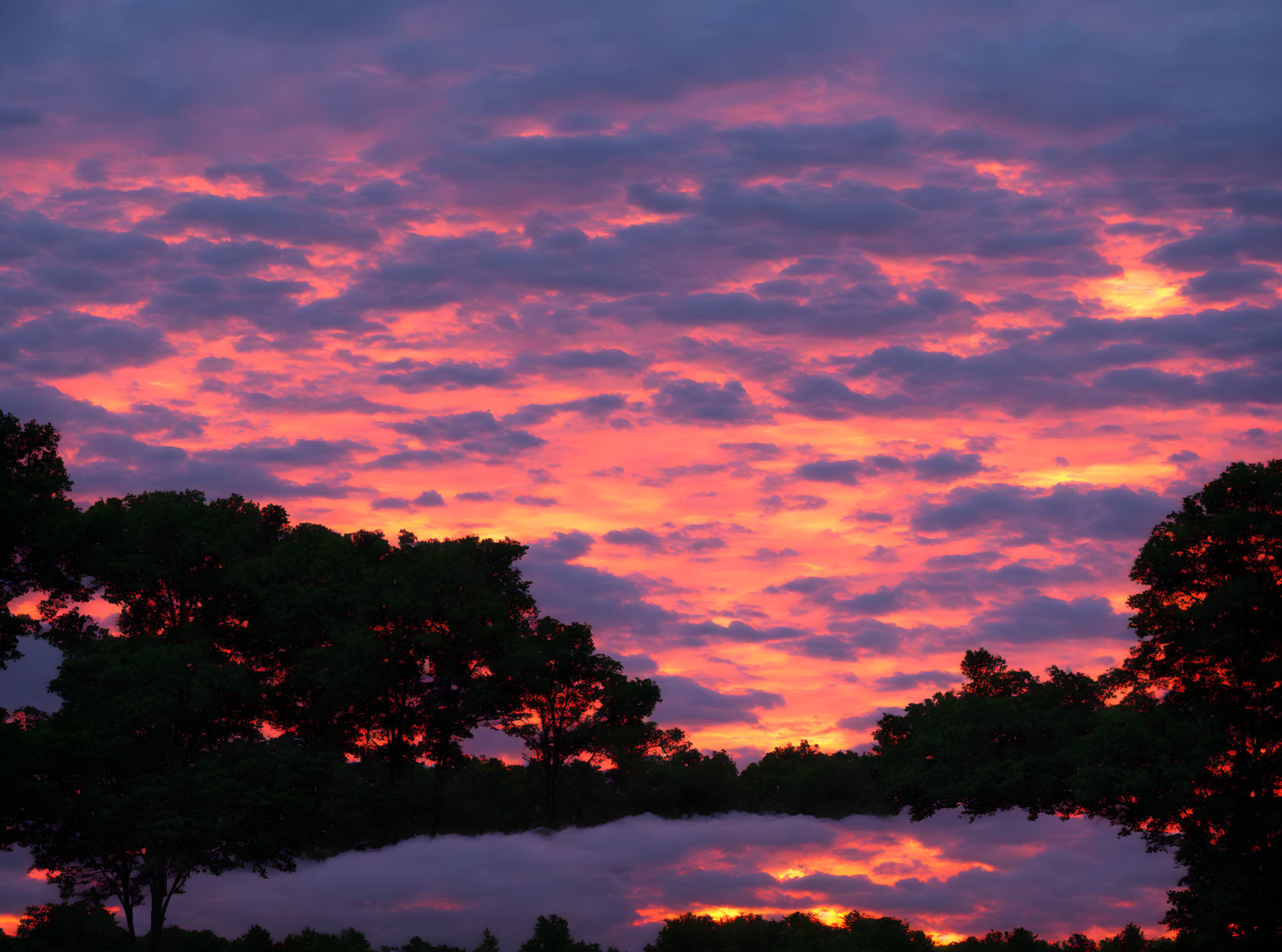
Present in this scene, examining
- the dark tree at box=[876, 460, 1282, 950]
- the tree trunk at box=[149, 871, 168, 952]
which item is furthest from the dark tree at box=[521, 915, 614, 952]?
the dark tree at box=[876, 460, 1282, 950]

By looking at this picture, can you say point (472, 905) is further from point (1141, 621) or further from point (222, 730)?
point (1141, 621)

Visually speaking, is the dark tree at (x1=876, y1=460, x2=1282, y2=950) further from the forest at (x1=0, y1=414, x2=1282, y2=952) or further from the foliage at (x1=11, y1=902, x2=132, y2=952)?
the foliage at (x1=11, y1=902, x2=132, y2=952)

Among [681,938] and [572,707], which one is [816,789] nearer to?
[572,707]

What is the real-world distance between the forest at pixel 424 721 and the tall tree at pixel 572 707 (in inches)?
8.4

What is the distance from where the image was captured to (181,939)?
59.3m

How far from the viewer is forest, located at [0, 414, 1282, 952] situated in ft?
161

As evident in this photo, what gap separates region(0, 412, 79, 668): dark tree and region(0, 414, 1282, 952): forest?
12 centimetres

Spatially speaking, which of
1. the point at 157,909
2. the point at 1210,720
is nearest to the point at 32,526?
the point at 157,909

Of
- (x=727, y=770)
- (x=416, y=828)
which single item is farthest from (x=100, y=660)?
(x=727, y=770)

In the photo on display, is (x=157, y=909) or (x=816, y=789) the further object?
(x=816, y=789)

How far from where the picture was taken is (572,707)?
8119cm

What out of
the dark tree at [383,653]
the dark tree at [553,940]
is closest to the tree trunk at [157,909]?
the dark tree at [383,653]

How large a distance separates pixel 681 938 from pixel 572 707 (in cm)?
2250

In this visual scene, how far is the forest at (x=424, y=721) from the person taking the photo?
4900 centimetres
